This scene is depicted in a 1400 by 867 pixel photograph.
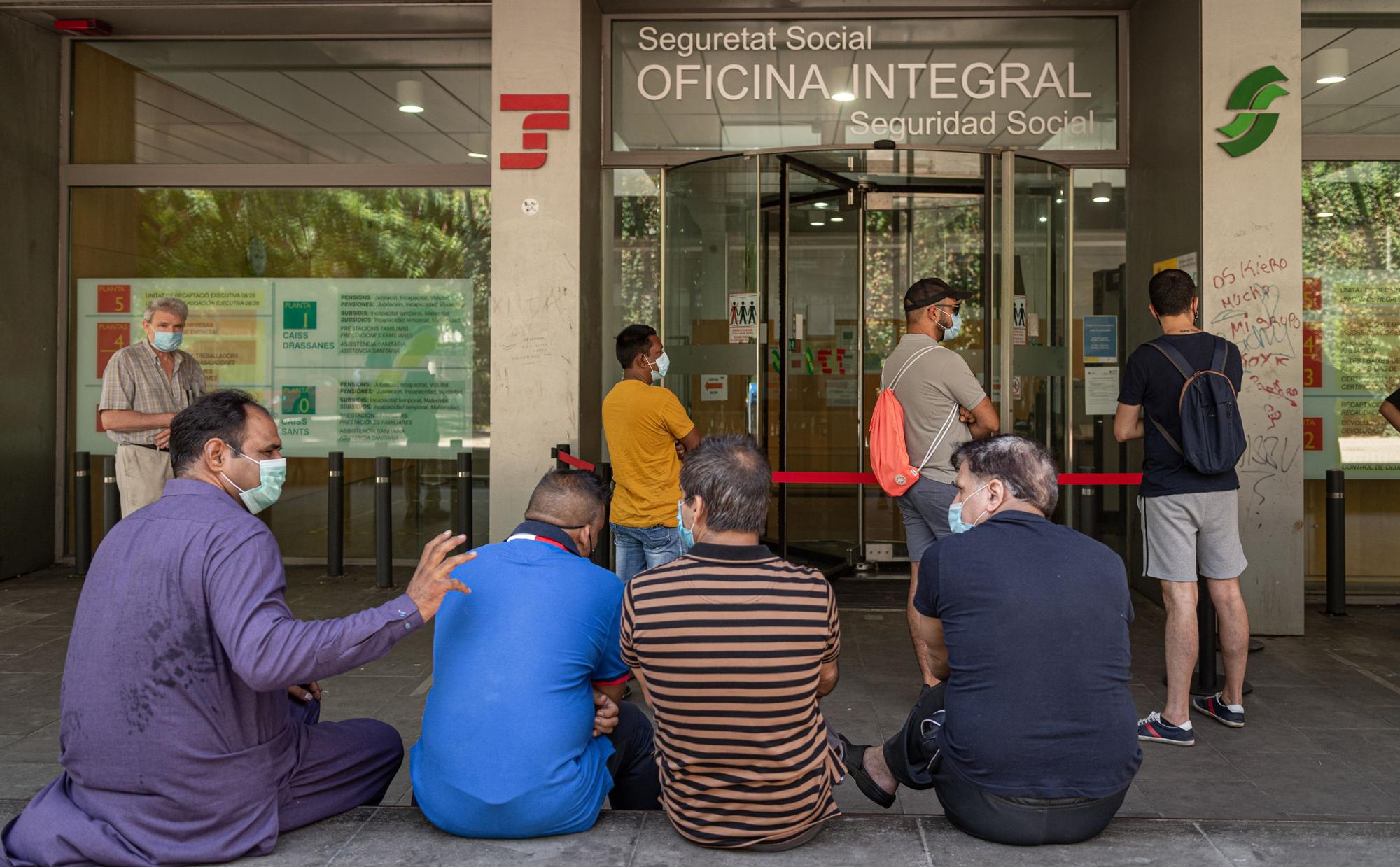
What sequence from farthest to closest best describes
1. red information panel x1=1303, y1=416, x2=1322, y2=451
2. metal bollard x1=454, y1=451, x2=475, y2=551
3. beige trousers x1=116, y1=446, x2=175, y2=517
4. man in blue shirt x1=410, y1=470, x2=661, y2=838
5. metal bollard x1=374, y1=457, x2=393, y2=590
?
metal bollard x1=454, y1=451, x2=475, y2=551 → metal bollard x1=374, y1=457, x2=393, y2=590 → red information panel x1=1303, y1=416, x2=1322, y2=451 → beige trousers x1=116, y1=446, x2=175, y2=517 → man in blue shirt x1=410, y1=470, x2=661, y2=838

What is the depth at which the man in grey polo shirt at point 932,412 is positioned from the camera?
4887mm

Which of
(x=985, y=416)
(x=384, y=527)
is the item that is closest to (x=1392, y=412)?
(x=985, y=416)

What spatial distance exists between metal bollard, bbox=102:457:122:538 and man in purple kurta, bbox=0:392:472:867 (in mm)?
5831

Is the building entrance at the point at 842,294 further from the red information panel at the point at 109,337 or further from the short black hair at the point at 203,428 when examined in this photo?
the short black hair at the point at 203,428

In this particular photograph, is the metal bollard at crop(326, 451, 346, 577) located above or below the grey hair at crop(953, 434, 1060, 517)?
below

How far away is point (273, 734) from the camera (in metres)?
2.78

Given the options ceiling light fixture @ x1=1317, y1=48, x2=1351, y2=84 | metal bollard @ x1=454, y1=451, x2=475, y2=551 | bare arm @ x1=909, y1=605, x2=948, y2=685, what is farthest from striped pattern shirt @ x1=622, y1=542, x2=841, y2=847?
ceiling light fixture @ x1=1317, y1=48, x2=1351, y2=84

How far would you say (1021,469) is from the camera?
2.94m

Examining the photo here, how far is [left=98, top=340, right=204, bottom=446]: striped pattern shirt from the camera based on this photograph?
5.89m

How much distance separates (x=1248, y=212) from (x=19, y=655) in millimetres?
6827

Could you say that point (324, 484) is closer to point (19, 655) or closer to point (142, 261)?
point (142, 261)

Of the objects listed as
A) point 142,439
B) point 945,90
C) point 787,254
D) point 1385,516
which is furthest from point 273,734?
point 1385,516

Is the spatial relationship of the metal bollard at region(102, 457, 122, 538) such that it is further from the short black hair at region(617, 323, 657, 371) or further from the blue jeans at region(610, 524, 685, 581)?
the short black hair at region(617, 323, 657, 371)

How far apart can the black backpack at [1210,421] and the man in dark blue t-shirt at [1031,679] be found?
1.92m
